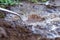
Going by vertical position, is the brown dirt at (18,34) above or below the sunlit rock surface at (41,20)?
above

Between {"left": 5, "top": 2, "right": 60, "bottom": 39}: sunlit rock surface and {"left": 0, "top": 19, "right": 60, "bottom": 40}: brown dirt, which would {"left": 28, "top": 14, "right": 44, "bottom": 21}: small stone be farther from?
{"left": 0, "top": 19, "right": 60, "bottom": 40}: brown dirt

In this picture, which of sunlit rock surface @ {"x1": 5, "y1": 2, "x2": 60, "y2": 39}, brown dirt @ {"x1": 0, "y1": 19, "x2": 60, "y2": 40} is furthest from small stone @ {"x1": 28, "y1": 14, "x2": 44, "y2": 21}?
brown dirt @ {"x1": 0, "y1": 19, "x2": 60, "y2": 40}

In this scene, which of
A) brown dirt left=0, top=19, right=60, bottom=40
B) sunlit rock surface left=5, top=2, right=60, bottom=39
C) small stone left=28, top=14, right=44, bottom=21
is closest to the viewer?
brown dirt left=0, top=19, right=60, bottom=40

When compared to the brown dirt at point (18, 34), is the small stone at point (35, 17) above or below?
below

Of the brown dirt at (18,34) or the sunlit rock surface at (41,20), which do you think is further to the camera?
the sunlit rock surface at (41,20)

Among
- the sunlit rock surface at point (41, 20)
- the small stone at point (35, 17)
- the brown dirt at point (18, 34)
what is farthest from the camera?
the small stone at point (35, 17)

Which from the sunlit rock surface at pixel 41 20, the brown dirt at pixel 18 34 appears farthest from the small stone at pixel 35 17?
the brown dirt at pixel 18 34

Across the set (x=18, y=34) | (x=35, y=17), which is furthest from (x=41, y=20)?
(x=18, y=34)

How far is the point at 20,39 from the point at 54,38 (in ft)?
2.42

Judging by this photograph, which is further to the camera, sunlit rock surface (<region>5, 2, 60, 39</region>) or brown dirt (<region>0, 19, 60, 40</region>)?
sunlit rock surface (<region>5, 2, 60, 39</region>)

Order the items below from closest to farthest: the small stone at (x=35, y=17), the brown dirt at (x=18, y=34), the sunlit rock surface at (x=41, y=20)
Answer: the brown dirt at (x=18, y=34) → the sunlit rock surface at (x=41, y=20) → the small stone at (x=35, y=17)

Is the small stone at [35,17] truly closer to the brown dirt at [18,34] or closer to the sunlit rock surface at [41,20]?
the sunlit rock surface at [41,20]

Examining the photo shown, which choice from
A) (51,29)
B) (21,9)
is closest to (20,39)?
(51,29)

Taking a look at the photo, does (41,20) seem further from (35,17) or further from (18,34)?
(18,34)
